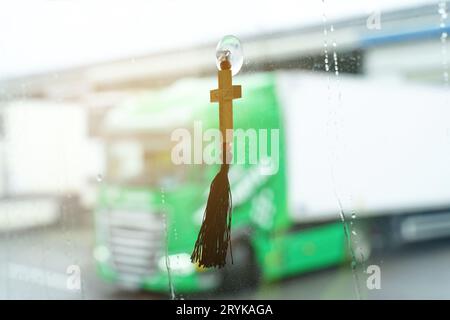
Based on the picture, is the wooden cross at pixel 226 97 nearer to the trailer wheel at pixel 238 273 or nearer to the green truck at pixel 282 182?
the green truck at pixel 282 182

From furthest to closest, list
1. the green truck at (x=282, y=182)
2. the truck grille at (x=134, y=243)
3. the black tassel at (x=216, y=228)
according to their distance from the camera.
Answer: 1. the truck grille at (x=134, y=243)
2. the green truck at (x=282, y=182)
3. the black tassel at (x=216, y=228)

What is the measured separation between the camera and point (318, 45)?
1.47 m

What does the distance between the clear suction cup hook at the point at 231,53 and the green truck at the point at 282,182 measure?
108 millimetres

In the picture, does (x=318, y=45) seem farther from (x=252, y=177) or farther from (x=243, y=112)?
(x=252, y=177)

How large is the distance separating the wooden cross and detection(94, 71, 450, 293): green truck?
0.14 meters

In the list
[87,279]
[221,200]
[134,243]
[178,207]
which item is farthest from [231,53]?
[134,243]

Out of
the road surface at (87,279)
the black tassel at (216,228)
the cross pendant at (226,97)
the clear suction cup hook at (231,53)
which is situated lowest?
the road surface at (87,279)

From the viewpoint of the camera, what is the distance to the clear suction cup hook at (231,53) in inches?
49.7

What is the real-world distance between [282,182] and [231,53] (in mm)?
995

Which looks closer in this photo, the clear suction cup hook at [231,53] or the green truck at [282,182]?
the clear suction cup hook at [231,53]

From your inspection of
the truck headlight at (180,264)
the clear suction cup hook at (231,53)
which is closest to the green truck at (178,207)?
the truck headlight at (180,264)

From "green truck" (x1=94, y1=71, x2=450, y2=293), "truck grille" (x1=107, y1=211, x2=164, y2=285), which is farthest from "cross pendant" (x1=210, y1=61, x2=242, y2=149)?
"truck grille" (x1=107, y1=211, x2=164, y2=285)

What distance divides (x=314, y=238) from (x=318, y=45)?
43.8 inches

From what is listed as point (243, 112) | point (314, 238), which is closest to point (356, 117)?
point (243, 112)
